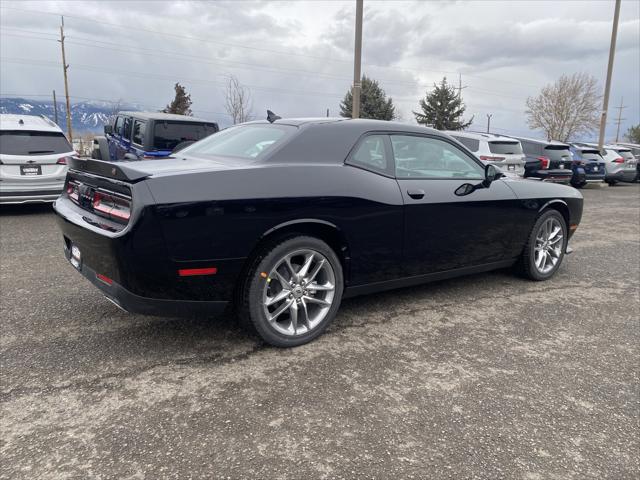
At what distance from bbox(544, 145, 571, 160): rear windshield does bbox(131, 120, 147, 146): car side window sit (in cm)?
1081

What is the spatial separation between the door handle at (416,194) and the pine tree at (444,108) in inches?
1784

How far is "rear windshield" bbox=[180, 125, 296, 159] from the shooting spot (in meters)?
3.29

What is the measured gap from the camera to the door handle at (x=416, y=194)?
3544mm

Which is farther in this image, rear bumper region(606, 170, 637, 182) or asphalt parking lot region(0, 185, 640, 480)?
rear bumper region(606, 170, 637, 182)

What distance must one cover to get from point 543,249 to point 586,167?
13.1 m

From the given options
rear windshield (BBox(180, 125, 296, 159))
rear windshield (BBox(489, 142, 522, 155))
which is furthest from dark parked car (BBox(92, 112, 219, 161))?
rear windshield (BBox(489, 142, 522, 155))

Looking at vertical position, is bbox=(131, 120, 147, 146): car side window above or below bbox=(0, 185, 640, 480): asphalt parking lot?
above

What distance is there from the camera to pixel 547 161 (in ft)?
44.2

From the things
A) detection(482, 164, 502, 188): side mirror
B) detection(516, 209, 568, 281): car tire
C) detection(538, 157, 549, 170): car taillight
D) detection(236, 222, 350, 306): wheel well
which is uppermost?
detection(482, 164, 502, 188): side mirror

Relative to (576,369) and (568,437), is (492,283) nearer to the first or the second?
(576,369)

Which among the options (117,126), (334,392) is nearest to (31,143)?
(117,126)

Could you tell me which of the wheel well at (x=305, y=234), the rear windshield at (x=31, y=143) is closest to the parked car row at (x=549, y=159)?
the wheel well at (x=305, y=234)

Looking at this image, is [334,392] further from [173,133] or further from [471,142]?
[471,142]

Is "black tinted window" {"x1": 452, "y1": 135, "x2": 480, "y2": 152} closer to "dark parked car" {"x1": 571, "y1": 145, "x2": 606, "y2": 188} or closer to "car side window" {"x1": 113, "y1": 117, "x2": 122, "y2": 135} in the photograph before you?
"dark parked car" {"x1": 571, "y1": 145, "x2": 606, "y2": 188}
